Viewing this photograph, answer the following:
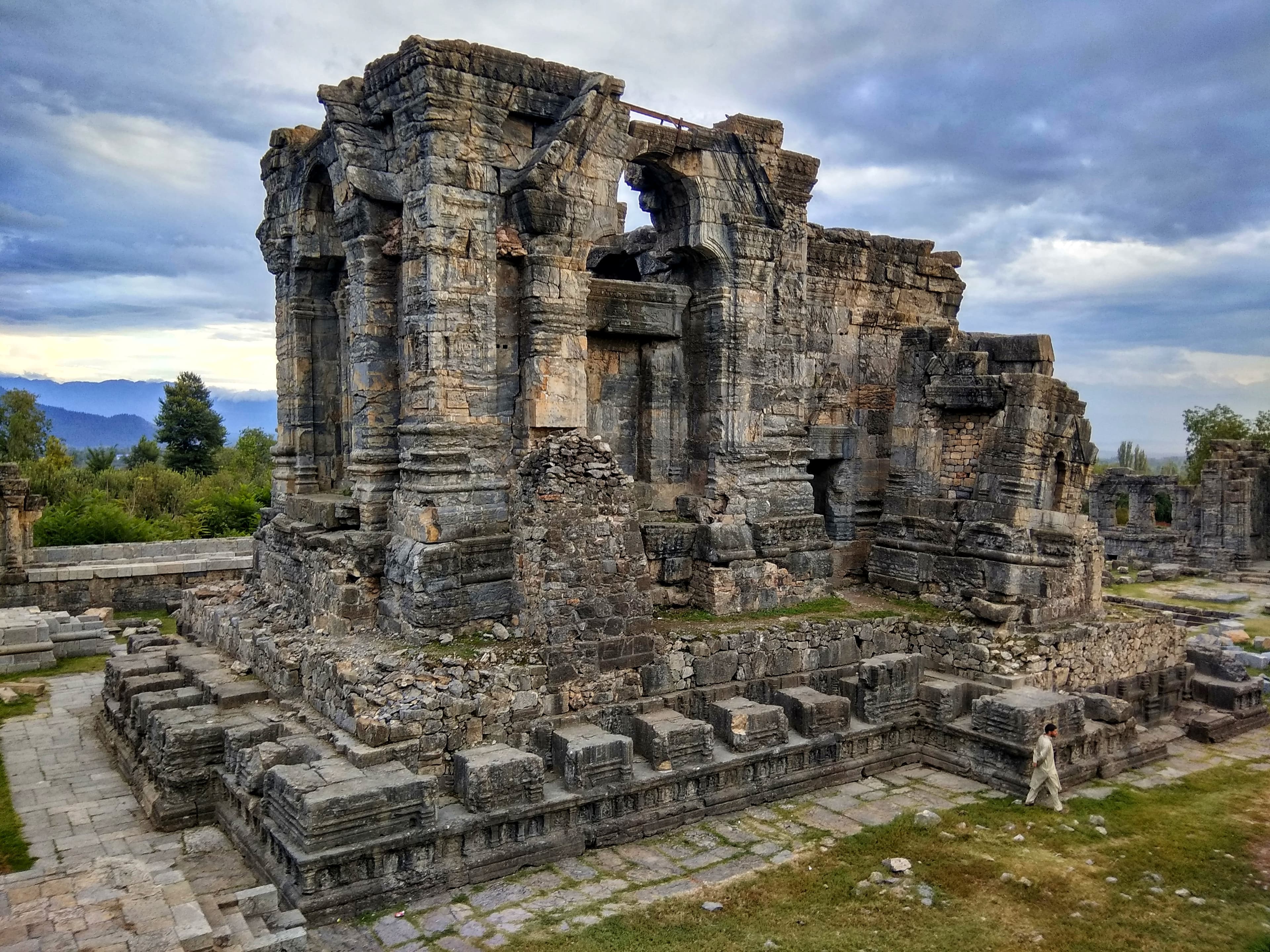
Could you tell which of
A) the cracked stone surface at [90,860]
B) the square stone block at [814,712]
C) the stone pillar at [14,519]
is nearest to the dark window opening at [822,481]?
the square stone block at [814,712]

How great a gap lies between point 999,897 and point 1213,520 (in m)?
27.2

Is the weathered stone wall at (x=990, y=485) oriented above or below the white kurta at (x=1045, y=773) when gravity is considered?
above

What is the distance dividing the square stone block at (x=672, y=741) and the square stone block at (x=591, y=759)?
39cm

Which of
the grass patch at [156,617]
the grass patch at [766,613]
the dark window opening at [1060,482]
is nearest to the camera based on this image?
the grass patch at [766,613]

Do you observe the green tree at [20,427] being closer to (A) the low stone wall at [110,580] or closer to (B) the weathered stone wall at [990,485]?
(A) the low stone wall at [110,580]

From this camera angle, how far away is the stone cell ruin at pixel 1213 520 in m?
29.8

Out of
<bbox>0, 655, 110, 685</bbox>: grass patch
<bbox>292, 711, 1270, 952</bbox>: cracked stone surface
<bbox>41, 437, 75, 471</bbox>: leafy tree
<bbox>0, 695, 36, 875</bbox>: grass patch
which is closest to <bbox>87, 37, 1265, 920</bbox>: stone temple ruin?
<bbox>292, 711, 1270, 952</bbox>: cracked stone surface

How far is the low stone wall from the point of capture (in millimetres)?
20031

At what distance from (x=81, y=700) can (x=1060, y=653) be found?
13.4 metres

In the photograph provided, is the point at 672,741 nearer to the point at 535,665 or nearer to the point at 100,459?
the point at 535,665

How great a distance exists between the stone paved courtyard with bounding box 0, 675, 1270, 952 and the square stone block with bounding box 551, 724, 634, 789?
63cm

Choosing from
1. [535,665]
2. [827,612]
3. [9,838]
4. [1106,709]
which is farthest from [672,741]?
[9,838]

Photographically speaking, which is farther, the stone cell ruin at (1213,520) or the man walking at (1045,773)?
the stone cell ruin at (1213,520)

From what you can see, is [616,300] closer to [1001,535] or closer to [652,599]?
[652,599]
